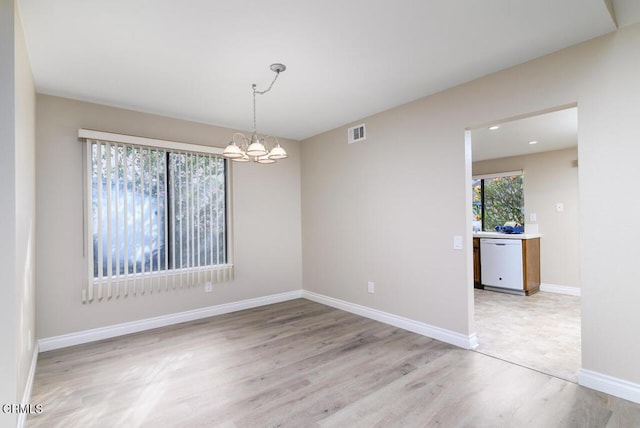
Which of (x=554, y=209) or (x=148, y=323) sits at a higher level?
(x=554, y=209)

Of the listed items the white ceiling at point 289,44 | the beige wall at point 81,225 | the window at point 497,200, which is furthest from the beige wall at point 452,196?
the window at point 497,200

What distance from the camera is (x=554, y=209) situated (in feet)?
17.6

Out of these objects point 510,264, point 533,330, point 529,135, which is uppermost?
point 529,135

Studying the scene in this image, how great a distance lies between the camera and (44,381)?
2.55 m

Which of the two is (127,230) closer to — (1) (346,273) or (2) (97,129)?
(2) (97,129)

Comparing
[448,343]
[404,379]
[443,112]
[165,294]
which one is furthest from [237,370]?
[443,112]

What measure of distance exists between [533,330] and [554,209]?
278 centimetres

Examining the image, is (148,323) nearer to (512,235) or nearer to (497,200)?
(512,235)

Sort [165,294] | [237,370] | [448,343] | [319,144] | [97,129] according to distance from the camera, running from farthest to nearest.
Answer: [319,144] < [165,294] < [97,129] < [448,343] < [237,370]

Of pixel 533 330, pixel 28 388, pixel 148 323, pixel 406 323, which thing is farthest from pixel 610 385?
pixel 148 323

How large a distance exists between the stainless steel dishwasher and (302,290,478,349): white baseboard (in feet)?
8.22

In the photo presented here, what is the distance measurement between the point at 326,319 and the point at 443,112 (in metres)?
2.80

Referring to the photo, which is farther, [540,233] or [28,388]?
[540,233]

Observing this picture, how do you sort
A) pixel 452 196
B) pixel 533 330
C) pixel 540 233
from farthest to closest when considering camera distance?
pixel 540 233 < pixel 533 330 < pixel 452 196
